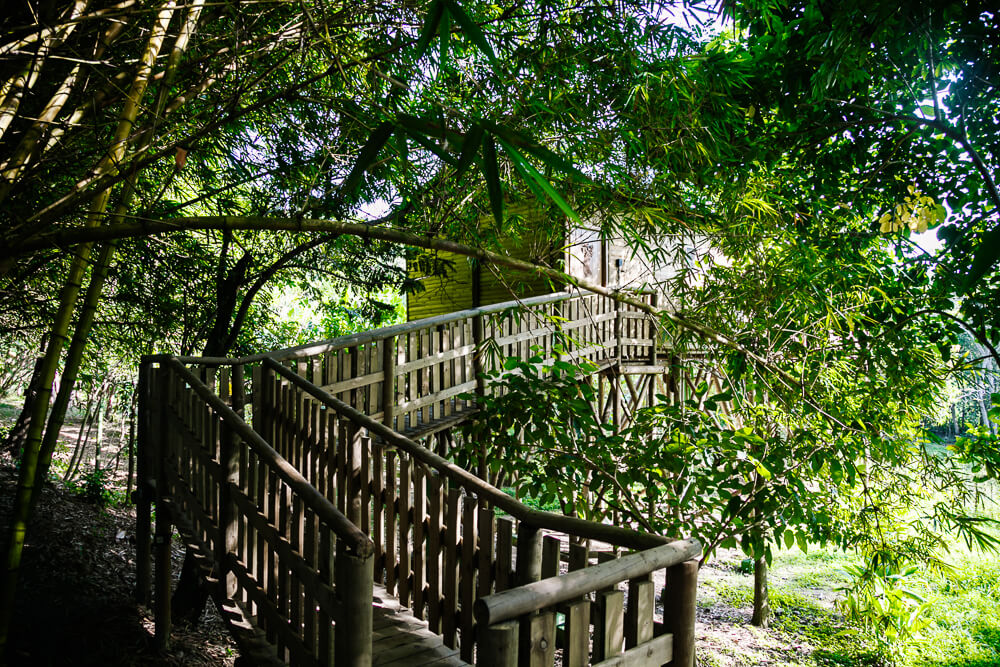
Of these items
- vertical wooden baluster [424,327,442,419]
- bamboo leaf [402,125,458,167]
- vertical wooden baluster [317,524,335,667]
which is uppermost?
bamboo leaf [402,125,458,167]

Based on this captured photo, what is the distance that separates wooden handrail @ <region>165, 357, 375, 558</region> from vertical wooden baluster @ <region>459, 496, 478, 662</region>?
16.1 inches

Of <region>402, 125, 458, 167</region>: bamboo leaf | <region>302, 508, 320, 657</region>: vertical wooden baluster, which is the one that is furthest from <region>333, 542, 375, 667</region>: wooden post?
<region>402, 125, 458, 167</region>: bamboo leaf

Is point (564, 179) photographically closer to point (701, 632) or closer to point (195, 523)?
point (195, 523)

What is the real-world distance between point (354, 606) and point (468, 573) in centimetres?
61

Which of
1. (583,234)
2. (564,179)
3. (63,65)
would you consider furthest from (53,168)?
(583,234)

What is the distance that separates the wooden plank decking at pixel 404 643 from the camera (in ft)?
8.52

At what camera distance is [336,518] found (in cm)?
216

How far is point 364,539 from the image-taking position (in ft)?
6.73

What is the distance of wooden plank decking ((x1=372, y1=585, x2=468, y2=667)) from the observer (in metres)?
2.60

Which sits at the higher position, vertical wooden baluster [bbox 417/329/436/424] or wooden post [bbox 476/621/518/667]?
vertical wooden baluster [bbox 417/329/436/424]

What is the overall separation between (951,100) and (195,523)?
552 cm

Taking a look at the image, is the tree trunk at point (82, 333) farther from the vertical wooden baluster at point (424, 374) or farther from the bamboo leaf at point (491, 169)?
the vertical wooden baluster at point (424, 374)

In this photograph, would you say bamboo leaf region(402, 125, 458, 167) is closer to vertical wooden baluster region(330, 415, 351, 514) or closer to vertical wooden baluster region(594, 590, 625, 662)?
vertical wooden baluster region(594, 590, 625, 662)

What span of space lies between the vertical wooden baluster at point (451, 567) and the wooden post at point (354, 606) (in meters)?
0.59
